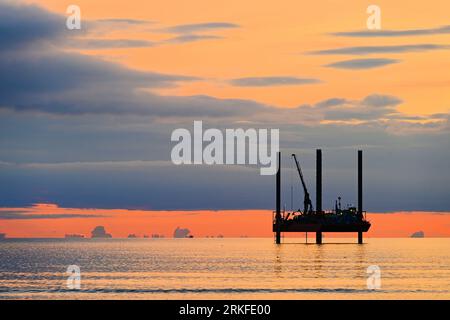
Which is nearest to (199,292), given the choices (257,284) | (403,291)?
(257,284)

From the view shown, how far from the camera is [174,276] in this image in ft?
402
